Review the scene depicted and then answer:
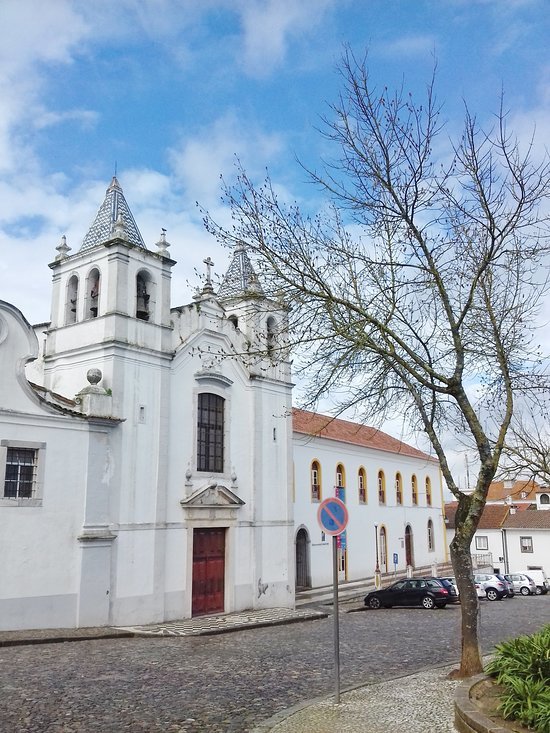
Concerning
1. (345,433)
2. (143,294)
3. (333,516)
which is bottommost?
(333,516)

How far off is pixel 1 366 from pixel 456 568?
37.2ft

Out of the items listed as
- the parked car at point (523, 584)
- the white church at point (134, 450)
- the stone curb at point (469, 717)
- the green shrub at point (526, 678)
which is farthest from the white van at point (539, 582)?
the stone curb at point (469, 717)

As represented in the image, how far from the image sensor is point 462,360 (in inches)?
416

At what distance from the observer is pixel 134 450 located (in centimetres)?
1855

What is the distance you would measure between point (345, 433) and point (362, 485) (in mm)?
2950

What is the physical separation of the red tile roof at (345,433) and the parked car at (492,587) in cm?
672

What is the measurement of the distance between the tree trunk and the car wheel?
15269mm

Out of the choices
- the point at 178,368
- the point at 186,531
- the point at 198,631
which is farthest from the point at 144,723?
the point at 178,368

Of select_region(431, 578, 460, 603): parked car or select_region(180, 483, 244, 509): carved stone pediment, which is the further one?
select_region(431, 578, 460, 603): parked car

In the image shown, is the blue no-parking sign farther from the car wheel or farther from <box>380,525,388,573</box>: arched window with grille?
<box>380,525,388,573</box>: arched window with grille

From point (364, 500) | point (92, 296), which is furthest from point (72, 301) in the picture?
point (364, 500)

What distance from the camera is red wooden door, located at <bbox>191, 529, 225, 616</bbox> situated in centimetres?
1998

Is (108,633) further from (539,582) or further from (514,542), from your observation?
(514,542)

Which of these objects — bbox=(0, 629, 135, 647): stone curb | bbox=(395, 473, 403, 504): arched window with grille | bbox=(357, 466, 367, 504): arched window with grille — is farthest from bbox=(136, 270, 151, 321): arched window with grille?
bbox=(395, 473, 403, 504): arched window with grille
